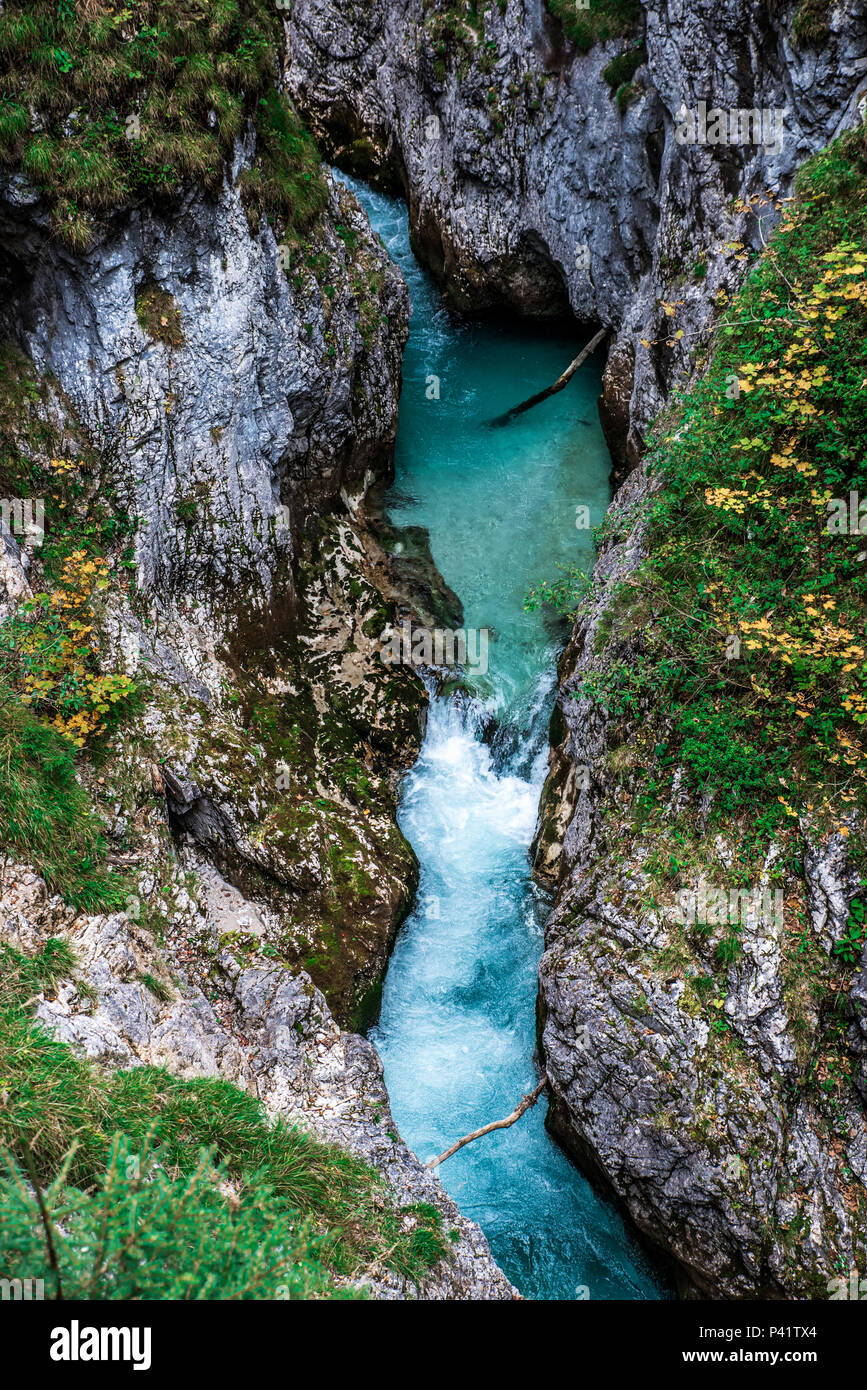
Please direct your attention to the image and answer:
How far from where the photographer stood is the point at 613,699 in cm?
952

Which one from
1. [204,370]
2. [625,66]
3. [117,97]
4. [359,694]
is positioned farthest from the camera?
[625,66]

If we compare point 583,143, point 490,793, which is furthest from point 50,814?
point 583,143

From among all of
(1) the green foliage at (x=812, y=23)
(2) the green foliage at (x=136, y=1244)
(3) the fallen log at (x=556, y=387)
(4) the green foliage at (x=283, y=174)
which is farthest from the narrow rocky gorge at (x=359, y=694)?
(2) the green foliage at (x=136, y=1244)

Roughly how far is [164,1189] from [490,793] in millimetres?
8465

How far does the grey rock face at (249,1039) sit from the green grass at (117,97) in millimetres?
7257

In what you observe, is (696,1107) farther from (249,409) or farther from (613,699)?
(249,409)

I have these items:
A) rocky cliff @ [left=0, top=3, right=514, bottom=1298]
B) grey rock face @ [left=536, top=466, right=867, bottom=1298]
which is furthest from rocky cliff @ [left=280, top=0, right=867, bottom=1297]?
rocky cliff @ [left=0, top=3, right=514, bottom=1298]

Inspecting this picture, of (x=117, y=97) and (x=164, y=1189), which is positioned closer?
(x=164, y=1189)

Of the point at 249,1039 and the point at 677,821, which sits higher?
the point at 677,821

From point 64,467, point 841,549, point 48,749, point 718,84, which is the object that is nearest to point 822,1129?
point 841,549

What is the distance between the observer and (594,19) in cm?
1400

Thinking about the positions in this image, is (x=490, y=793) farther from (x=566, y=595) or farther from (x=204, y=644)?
(x=204, y=644)

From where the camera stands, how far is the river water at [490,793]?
29.6 ft

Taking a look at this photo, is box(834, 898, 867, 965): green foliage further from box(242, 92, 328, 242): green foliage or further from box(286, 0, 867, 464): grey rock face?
box(242, 92, 328, 242): green foliage
